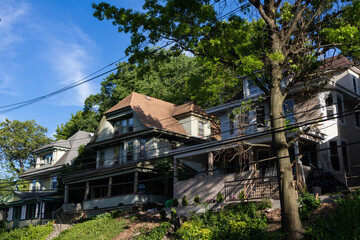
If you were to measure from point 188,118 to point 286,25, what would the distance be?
21409mm

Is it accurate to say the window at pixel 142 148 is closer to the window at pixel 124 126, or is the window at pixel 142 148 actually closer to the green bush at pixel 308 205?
the window at pixel 124 126

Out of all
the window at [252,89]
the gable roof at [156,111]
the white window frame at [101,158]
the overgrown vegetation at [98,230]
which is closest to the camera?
the overgrown vegetation at [98,230]

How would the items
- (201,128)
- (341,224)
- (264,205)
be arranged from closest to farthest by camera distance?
(341,224)
(264,205)
(201,128)

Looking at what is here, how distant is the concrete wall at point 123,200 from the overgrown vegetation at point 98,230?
11.0 feet

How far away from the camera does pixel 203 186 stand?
81.8 ft

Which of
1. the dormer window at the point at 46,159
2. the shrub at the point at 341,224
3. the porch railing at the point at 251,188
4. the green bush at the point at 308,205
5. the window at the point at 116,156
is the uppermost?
the dormer window at the point at 46,159

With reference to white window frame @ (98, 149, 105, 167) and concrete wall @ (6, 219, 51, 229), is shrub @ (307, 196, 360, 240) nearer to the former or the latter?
white window frame @ (98, 149, 105, 167)

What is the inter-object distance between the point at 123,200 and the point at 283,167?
1973cm

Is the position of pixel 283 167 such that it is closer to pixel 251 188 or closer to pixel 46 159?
pixel 251 188

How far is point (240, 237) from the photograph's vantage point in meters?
16.9

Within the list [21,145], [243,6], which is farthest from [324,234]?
[21,145]

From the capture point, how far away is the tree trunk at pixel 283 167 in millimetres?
14336

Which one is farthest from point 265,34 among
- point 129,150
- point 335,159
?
point 129,150

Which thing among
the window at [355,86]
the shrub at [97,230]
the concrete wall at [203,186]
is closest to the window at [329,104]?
the window at [355,86]
